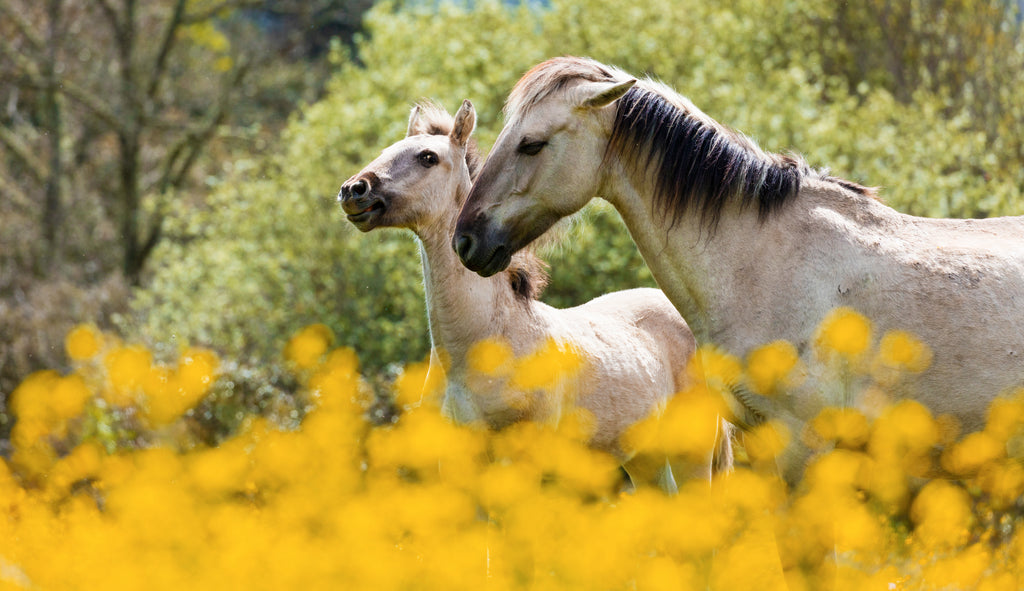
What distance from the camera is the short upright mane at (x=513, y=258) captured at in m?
5.43

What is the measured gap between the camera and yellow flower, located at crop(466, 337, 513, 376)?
15.9 feet

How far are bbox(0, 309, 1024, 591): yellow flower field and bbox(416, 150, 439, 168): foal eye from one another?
3.47ft

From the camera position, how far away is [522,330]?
17.2 feet

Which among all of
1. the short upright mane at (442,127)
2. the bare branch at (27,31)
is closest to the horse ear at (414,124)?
the short upright mane at (442,127)

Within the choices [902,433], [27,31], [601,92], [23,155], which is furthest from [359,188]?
[23,155]

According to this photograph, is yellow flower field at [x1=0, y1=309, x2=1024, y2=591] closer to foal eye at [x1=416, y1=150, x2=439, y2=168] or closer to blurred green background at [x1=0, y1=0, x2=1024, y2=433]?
foal eye at [x1=416, y1=150, x2=439, y2=168]

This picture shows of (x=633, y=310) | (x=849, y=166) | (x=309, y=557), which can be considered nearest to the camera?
(x=309, y=557)

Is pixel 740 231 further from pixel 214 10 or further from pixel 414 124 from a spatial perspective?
pixel 214 10

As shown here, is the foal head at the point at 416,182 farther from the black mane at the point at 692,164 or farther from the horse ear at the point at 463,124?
the black mane at the point at 692,164

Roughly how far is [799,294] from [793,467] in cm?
64

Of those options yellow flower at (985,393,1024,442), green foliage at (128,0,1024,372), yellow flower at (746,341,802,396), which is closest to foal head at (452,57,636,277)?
yellow flower at (746,341,802,396)

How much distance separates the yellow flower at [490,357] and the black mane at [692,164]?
1.16m

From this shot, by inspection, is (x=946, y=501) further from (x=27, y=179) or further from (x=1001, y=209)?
(x=27, y=179)

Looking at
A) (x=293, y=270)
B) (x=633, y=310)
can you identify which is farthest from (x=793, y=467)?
(x=293, y=270)
